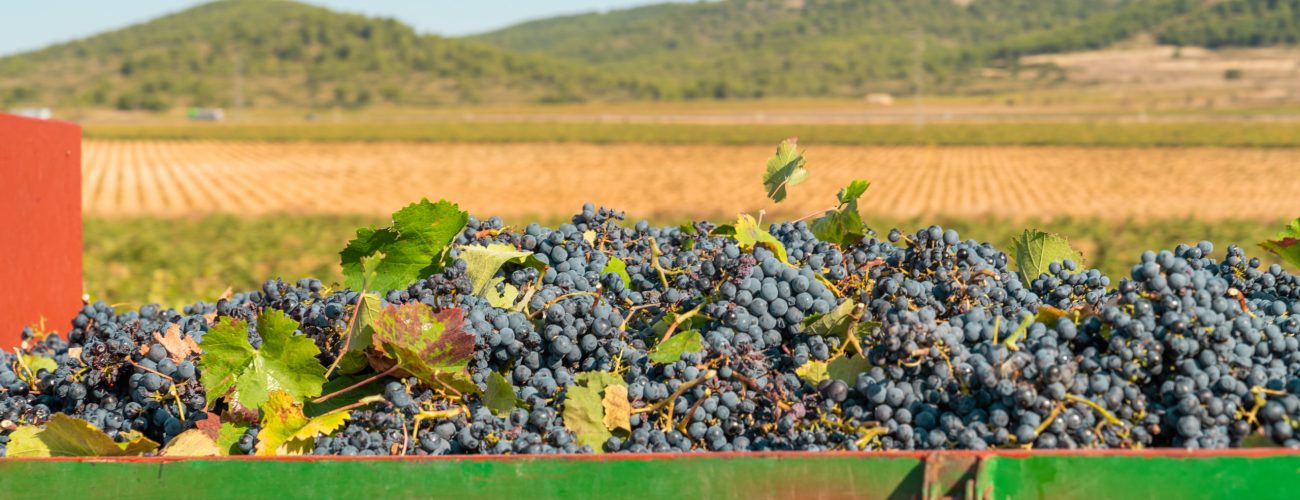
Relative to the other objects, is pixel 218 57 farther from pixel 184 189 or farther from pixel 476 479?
pixel 476 479

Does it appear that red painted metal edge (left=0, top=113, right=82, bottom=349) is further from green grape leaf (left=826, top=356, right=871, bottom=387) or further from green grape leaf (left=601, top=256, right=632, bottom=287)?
green grape leaf (left=826, top=356, right=871, bottom=387)

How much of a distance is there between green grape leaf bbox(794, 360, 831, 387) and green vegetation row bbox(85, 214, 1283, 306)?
833 centimetres

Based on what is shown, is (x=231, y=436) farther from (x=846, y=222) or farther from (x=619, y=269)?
(x=846, y=222)

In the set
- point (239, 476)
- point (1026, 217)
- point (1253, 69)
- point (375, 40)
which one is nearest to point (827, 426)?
point (239, 476)

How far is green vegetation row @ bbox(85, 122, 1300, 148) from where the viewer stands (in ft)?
174

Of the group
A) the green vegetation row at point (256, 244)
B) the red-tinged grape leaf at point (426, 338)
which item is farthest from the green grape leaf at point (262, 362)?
the green vegetation row at point (256, 244)

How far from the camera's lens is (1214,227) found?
62.8 ft

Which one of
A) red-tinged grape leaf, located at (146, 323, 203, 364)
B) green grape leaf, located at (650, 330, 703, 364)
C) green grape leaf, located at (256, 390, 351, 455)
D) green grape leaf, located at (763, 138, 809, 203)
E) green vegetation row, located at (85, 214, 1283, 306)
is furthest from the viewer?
green vegetation row, located at (85, 214, 1283, 306)

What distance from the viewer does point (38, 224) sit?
3152 millimetres

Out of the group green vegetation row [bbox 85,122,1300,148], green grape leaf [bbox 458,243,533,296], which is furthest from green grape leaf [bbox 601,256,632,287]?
green vegetation row [bbox 85,122,1300,148]

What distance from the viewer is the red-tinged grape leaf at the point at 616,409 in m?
1.90

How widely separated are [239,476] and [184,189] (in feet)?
112

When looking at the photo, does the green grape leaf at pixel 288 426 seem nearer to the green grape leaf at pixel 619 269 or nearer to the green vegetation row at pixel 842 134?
the green grape leaf at pixel 619 269

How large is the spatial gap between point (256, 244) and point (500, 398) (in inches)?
618
